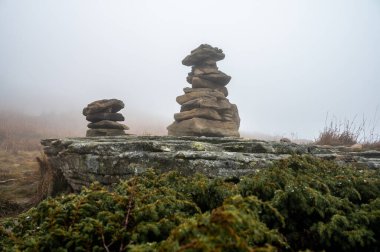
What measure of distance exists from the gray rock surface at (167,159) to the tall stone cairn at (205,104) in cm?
982

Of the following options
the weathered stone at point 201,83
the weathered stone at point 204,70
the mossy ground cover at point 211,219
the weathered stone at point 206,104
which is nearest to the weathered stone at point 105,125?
the weathered stone at point 206,104

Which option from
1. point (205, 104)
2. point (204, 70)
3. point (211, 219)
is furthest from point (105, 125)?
point (211, 219)

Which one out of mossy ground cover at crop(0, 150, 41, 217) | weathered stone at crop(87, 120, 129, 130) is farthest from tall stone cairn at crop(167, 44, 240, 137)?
mossy ground cover at crop(0, 150, 41, 217)

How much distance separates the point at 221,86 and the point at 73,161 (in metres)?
14.3

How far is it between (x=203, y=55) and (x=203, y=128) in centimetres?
559

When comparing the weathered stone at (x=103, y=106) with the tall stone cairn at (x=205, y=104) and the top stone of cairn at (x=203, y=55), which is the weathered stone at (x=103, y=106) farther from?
the top stone of cairn at (x=203, y=55)

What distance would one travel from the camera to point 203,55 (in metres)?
19.5

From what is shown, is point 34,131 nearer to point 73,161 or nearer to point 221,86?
point 221,86

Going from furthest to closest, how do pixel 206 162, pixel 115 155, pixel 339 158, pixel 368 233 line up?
pixel 339 158 < pixel 115 155 < pixel 206 162 < pixel 368 233

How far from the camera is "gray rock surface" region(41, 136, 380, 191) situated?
5.81 metres

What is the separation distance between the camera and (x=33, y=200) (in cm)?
923

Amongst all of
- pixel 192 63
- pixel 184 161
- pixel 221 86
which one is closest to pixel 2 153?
pixel 192 63

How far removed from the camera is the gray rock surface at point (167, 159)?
5.81 metres

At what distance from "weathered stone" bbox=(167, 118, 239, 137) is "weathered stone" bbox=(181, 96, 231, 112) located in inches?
38.8
